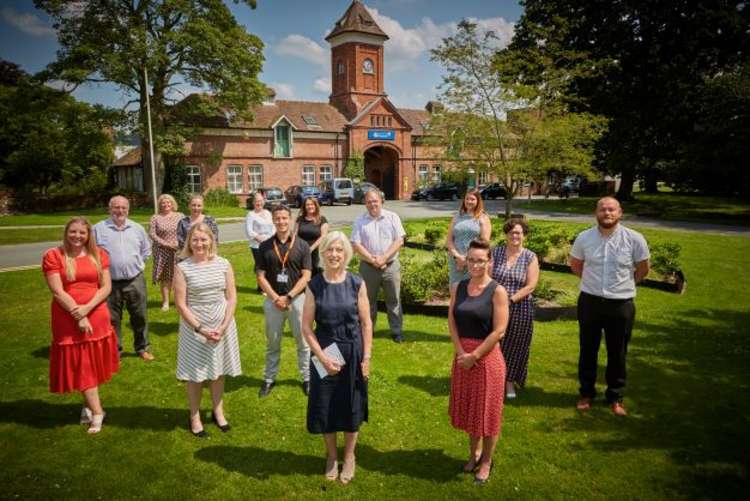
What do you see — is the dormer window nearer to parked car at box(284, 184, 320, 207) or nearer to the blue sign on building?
parked car at box(284, 184, 320, 207)

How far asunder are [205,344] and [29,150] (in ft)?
122

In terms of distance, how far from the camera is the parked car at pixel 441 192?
40.9 m

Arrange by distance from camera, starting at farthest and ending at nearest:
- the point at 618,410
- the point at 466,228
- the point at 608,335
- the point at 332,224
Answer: the point at 332,224, the point at 466,228, the point at 618,410, the point at 608,335

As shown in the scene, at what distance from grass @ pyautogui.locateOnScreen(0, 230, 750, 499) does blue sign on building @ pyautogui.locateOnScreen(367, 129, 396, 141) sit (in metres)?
37.6

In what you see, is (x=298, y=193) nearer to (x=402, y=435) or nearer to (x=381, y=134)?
(x=381, y=134)

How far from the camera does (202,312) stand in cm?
449

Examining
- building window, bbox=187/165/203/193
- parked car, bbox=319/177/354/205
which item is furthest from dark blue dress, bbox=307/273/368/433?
building window, bbox=187/165/203/193

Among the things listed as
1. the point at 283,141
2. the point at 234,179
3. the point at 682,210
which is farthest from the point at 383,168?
the point at 682,210

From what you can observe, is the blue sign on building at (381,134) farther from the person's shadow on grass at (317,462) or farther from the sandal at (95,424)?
the person's shadow on grass at (317,462)

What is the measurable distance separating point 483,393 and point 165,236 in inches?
241

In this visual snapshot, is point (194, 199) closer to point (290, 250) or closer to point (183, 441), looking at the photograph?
point (290, 250)

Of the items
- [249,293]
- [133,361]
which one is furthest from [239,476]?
[249,293]

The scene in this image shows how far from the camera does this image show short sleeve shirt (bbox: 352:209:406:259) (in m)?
6.81

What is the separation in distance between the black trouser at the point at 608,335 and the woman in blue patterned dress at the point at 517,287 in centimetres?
56
